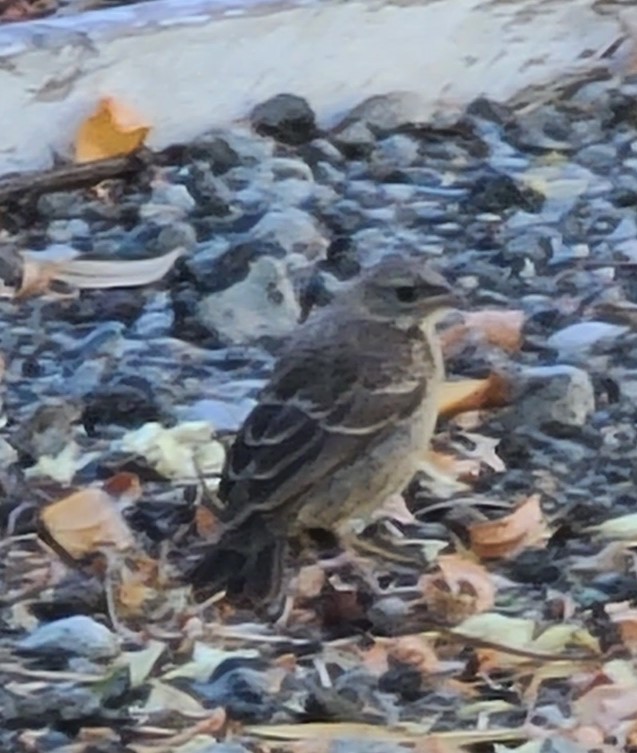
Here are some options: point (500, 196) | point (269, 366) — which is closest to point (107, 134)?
point (500, 196)

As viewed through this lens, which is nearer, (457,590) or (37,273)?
(457,590)

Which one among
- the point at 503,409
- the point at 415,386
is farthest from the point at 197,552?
the point at 503,409

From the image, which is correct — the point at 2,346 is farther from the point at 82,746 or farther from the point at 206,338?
the point at 82,746

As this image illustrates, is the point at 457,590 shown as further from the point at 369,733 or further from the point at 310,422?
the point at 369,733

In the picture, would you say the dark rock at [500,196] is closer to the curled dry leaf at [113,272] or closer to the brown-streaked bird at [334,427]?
the curled dry leaf at [113,272]

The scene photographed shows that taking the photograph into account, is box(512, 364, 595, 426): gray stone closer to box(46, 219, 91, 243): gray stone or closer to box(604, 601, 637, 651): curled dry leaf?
box(604, 601, 637, 651): curled dry leaf

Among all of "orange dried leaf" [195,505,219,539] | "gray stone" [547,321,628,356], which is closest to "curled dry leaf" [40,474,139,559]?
"orange dried leaf" [195,505,219,539]

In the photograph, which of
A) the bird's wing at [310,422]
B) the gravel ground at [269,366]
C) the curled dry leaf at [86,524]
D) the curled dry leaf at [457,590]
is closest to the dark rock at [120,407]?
the gravel ground at [269,366]
